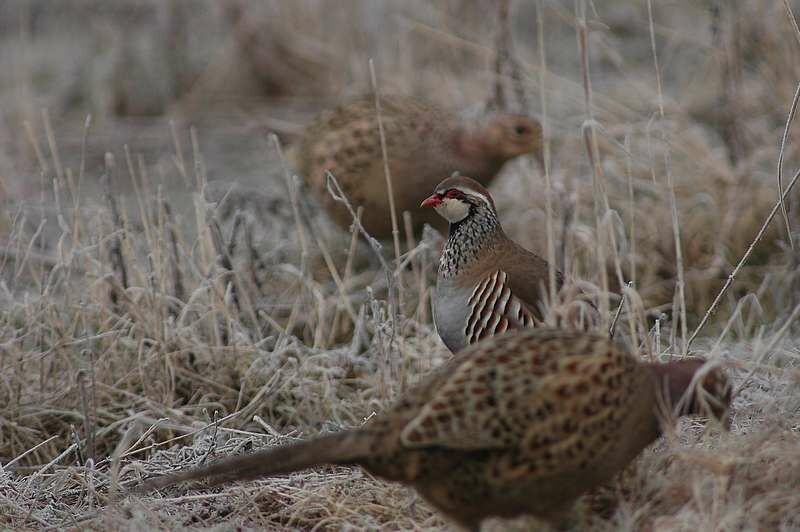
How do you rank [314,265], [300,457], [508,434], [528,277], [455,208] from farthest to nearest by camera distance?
[314,265] → [455,208] → [528,277] → [300,457] → [508,434]

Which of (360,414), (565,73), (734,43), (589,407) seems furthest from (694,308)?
(565,73)

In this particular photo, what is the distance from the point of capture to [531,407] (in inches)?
114

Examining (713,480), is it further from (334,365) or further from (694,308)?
(694,308)

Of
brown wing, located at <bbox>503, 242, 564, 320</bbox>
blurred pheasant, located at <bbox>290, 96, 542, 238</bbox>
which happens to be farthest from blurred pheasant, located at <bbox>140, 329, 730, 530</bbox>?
blurred pheasant, located at <bbox>290, 96, 542, 238</bbox>

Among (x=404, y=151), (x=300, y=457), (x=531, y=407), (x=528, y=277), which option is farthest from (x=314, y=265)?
(x=531, y=407)

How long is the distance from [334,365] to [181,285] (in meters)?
0.82

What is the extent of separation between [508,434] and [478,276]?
1.51 metres

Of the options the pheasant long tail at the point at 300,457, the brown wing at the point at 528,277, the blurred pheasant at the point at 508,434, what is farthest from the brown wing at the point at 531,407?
the brown wing at the point at 528,277

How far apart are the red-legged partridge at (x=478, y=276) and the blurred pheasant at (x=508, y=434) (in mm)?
1107

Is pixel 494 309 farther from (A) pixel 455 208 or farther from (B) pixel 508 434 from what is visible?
(B) pixel 508 434

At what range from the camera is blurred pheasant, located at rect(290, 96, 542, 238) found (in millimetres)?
5961

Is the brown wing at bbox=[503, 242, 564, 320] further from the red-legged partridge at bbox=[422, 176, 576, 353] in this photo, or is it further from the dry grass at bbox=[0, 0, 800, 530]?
the dry grass at bbox=[0, 0, 800, 530]

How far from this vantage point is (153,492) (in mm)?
3744

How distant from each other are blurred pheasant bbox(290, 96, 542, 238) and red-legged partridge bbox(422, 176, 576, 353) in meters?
1.56
